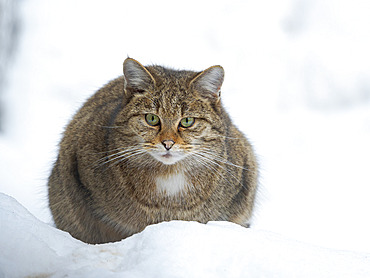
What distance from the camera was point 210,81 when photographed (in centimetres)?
289

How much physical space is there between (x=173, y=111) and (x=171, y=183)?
1.48ft

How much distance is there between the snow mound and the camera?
1.82 metres

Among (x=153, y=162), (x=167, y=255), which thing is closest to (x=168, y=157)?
(x=153, y=162)

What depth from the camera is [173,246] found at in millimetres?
2004

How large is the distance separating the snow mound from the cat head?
1.87ft

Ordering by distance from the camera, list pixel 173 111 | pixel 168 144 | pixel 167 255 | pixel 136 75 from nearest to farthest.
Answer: pixel 167 255, pixel 168 144, pixel 173 111, pixel 136 75

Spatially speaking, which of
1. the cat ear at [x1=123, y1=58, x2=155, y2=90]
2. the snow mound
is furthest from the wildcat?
the snow mound

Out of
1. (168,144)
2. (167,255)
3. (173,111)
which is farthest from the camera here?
(173,111)

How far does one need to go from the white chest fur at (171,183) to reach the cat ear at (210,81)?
54cm

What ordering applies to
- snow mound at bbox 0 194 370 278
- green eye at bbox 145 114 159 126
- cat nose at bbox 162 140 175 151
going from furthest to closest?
green eye at bbox 145 114 159 126
cat nose at bbox 162 140 175 151
snow mound at bbox 0 194 370 278

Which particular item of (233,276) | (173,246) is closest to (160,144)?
(173,246)

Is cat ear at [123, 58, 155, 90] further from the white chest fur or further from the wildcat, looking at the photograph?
the white chest fur

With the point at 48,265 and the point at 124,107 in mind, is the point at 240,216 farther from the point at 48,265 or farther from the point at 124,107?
the point at 48,265

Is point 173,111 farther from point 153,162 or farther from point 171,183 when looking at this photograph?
point 171,183
